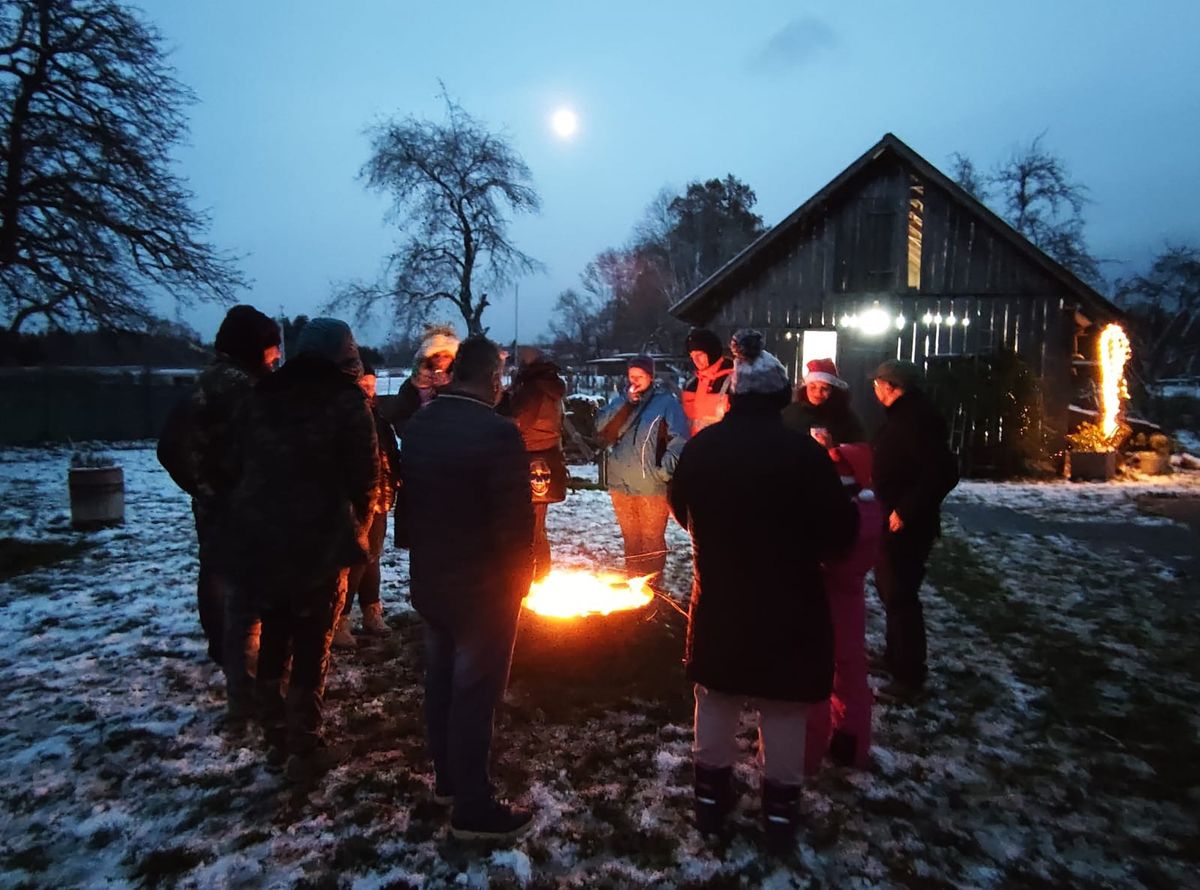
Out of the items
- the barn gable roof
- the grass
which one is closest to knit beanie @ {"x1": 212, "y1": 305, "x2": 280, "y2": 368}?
the grass

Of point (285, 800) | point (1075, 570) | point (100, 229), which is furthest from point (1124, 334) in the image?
point (100, 229)

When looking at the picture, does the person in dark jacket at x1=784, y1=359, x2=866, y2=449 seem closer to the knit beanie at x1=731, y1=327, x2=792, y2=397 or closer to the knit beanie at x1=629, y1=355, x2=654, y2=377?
the knit beanie at x1=629, y1=355, x2=654, y2=377

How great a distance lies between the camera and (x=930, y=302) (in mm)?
16141

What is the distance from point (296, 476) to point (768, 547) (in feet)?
6.56

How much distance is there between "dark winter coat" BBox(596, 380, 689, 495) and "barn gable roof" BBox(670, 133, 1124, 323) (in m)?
11.1

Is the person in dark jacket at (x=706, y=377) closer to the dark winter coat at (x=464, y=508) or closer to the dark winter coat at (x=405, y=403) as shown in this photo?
the dark winter coat at (x=405, y=403)

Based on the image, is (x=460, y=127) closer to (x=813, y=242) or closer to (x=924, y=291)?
(x=813, y=242)

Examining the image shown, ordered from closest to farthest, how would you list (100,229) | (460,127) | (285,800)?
1. (285,800)
2. (100,229)
3. (460,127)

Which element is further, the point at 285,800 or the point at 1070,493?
the point at 1070,493

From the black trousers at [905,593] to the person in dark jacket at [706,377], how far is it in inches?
65.5

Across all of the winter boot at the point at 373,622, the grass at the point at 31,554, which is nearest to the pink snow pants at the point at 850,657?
the winter boot at the point at 373,622

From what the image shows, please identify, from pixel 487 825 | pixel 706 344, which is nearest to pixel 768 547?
pixel 487 825

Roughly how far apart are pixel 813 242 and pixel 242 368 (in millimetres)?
14790

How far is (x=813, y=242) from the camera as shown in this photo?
54.3 ft
